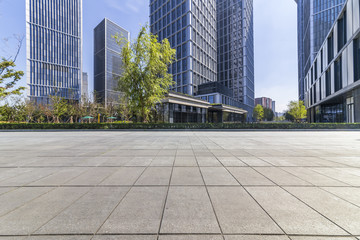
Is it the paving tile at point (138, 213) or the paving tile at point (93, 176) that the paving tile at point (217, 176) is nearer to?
the paving tile at point (138, 213)

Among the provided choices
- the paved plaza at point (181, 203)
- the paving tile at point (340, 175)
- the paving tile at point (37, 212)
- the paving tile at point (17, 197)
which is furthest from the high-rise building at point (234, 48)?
the paving tile at point (17, 197)

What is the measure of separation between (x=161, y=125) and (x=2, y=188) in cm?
1910

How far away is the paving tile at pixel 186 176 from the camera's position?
369 centimetres

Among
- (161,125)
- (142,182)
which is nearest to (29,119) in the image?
(161,125)

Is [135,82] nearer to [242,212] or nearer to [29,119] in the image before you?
[242,212]

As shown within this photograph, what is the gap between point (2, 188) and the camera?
3.47 m

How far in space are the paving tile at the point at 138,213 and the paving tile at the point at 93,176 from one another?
131cm

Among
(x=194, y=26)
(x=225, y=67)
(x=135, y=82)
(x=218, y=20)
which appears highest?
(x=218, y=20)

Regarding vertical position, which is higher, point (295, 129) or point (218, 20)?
point (218, 20)

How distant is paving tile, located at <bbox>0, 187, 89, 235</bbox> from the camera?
2.13 metres

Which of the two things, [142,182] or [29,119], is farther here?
[29,119]

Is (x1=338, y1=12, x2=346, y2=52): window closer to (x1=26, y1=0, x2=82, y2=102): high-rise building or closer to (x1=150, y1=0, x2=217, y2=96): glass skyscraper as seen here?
(x1=150, y1=0, x2=217, y2=96): glass skyscraper

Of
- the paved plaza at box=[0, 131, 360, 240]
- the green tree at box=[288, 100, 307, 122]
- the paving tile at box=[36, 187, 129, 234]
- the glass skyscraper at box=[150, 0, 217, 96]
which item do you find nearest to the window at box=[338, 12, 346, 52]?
the green tree at box=[288, 100, 307, 122]

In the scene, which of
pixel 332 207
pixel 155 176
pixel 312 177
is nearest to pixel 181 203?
pixel 155 176
